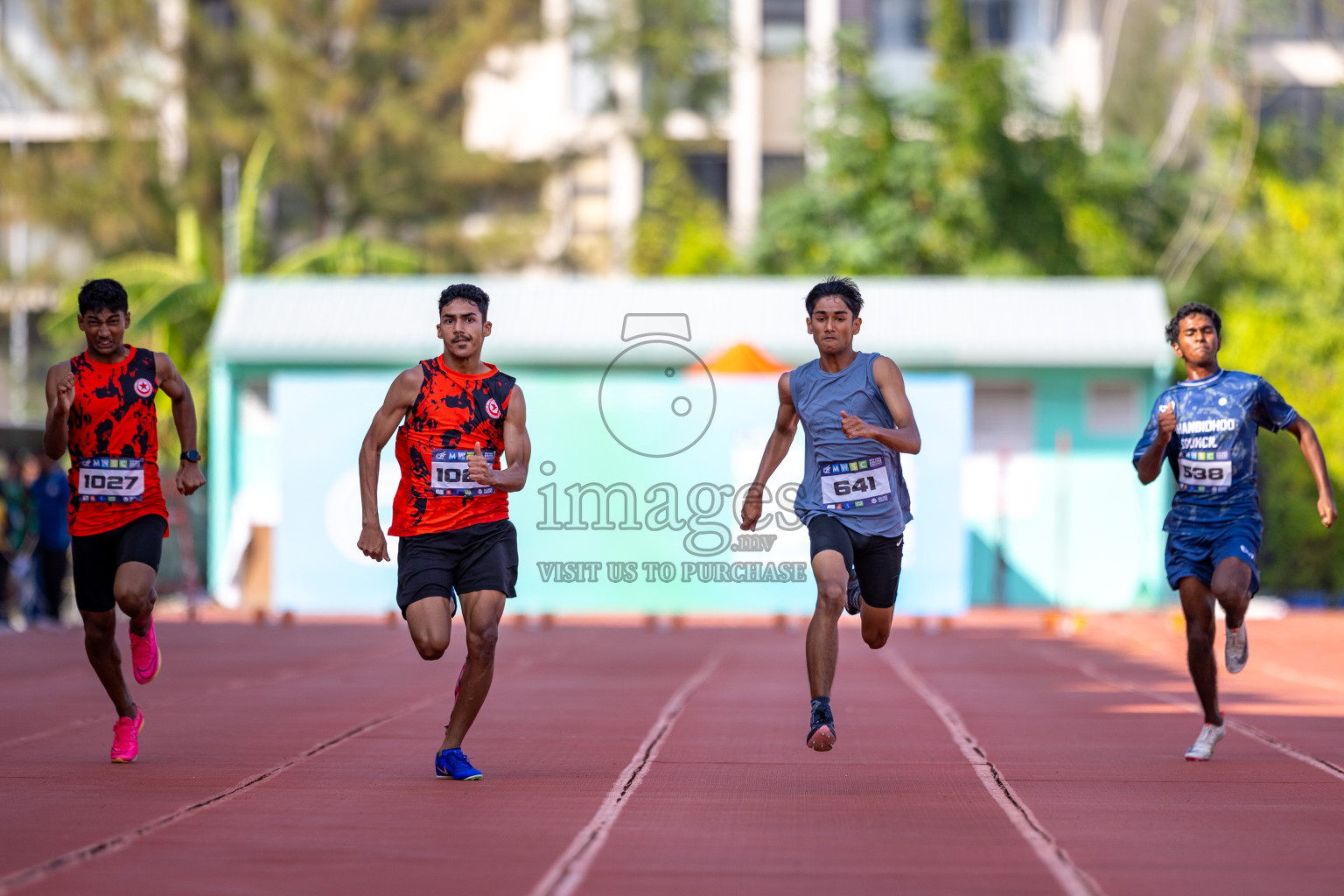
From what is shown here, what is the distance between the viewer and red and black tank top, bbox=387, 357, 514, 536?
25.8ft

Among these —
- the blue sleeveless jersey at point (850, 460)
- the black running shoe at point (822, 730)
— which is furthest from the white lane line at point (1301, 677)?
the black running shoe at point (822, 730)

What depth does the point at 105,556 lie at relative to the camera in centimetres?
848

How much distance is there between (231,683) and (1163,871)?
8.81m

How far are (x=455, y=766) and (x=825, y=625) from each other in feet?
5.60

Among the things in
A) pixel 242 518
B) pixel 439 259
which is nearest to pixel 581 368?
pixel 242 518

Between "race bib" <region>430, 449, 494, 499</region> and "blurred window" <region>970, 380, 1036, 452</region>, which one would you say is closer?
"race bib" <region>430, 449, 494, 499</region>

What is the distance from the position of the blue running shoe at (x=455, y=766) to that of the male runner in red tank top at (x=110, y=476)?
60.2 inches

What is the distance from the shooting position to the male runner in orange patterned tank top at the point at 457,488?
7.79 m

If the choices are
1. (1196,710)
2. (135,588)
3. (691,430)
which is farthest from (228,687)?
(691,430)

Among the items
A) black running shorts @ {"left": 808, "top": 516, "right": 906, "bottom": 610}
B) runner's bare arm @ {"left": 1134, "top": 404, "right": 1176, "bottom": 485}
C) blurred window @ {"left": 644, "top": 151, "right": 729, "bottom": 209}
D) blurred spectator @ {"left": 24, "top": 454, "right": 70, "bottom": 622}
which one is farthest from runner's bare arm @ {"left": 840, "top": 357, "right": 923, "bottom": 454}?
blurred window @ {"left": 644, "top": 151, "right": 729, "bottom": 209}

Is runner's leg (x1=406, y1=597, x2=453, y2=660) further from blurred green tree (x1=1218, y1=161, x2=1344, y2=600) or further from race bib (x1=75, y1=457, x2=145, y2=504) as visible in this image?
blurred green tree (x1=1218, y1=161, x2=1344, y2=600)

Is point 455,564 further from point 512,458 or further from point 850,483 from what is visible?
point 850,483

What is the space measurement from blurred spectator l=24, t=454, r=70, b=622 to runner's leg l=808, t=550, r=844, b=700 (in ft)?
43.1

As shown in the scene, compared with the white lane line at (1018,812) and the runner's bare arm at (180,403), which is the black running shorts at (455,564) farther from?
the white lane line at (1018,812)
